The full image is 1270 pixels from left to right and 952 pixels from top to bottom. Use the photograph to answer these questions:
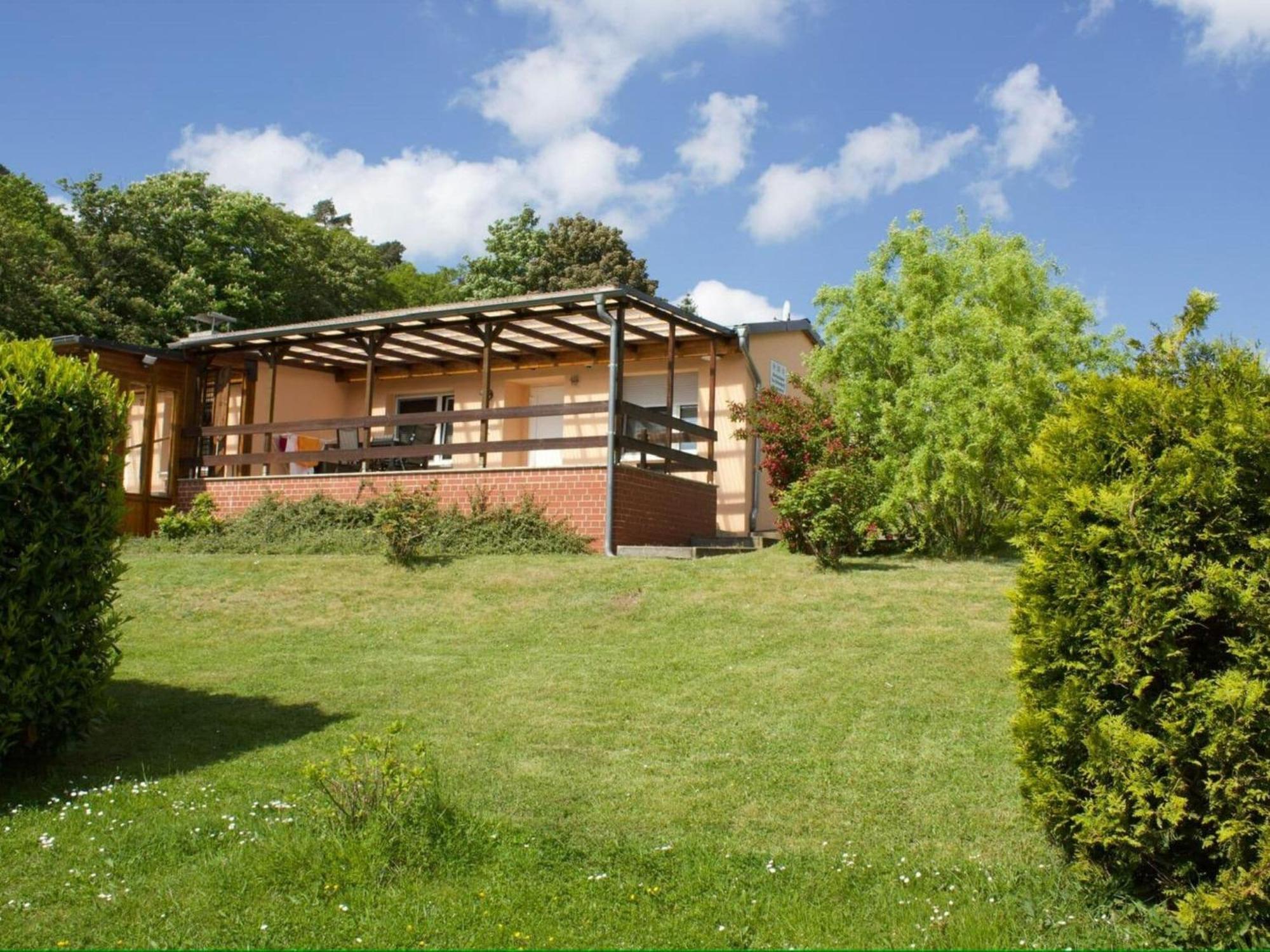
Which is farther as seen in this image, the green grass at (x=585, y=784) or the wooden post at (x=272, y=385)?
the wooden post at (x=272, y=385)

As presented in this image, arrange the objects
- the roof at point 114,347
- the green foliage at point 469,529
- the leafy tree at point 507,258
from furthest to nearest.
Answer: the leafy tree at point 507,258, the roof at point 114,347, the green foliage at point 469,529

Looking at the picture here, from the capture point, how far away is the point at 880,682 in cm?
769

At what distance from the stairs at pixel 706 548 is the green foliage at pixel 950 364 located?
7.98 feet

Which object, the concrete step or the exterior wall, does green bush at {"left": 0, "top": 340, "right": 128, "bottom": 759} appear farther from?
the exterior wall

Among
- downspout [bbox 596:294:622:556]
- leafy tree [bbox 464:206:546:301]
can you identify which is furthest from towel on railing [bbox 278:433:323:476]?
leafy tree [bbox 464:206:546:301]

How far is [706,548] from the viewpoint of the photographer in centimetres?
1463

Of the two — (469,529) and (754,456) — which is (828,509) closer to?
(469,529)

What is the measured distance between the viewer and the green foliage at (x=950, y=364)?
1242cm

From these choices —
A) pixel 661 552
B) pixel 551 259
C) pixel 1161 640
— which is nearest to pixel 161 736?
pixel 1161 640

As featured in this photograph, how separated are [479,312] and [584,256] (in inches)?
811

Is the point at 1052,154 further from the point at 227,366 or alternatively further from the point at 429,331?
the point at 227,366

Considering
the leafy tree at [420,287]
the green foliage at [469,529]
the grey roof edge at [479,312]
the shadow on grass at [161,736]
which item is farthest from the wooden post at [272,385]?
the leafy tree at [420,287]

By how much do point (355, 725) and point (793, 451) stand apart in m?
8.85

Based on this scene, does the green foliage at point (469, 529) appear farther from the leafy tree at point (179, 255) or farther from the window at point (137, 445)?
the leafy tree at point (179, 255)
